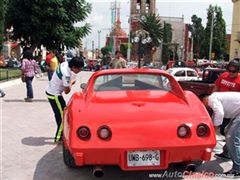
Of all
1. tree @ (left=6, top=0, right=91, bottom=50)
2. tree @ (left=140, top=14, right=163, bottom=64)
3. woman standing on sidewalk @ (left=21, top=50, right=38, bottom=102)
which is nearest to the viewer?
woman standing on sidewalk @ (left=21, top=50, right=38, bottom=102)

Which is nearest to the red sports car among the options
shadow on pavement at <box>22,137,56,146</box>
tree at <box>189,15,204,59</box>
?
shadow on pavement at <box>22,137,56,146</box>

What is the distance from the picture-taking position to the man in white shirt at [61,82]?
675 centimetres

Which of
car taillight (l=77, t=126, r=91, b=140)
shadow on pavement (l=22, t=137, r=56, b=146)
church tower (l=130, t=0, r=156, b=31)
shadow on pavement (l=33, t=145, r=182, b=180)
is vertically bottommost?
shadow on pavement (l=22, t=137, r=56, b=146)

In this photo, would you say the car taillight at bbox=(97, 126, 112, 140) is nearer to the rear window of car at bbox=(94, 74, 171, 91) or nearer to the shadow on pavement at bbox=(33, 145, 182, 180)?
the shadow on pavement at bbox=(33, 145, 182, 180)

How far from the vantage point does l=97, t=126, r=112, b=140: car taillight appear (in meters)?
4.61

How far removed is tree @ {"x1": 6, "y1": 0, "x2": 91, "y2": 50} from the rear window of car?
27.1m

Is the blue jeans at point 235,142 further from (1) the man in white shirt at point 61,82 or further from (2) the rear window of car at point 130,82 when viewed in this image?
(1) the man in white shirt at point 61,82

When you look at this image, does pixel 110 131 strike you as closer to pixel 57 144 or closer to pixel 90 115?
pixel 90 115

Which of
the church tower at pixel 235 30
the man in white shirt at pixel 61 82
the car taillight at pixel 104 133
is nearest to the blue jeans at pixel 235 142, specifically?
the car taillight at pixel 104 133

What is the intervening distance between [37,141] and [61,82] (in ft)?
4.16

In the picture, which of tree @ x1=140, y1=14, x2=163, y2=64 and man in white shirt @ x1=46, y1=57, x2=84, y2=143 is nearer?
man in white shirt @ x1=46, y1=57, x2=84, y2=143

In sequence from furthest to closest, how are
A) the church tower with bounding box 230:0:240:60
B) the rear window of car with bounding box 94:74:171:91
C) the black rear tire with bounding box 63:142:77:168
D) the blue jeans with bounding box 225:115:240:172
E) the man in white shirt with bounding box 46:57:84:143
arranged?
the church tower with bounding box 230:0:240:60
the man in white shirt with bounding box 46:57:84:143
the rear window of car with bounding box 94:74:171:91
the black rear tire with bounding box 63:142:77:168
the blue jeans with bounding box 225:115:240:172

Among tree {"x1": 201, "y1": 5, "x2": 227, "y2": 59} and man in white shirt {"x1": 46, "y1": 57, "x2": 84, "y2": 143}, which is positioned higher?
tree {"x1": 201, "y1": 5, "x2": 227, "y2": 59}

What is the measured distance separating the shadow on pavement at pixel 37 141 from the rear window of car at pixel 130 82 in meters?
2.04
